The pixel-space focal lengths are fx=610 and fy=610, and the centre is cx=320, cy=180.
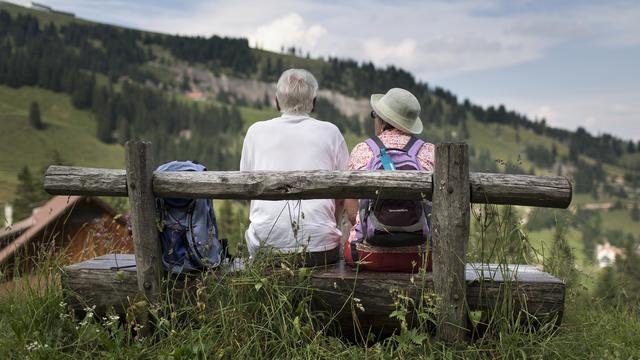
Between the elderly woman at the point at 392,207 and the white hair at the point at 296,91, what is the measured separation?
548 millimetres

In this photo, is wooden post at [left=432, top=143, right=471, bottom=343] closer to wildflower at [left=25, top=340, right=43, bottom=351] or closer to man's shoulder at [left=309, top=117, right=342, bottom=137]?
man's shoulder at [left=309, top=117, right=342, bottom=137]

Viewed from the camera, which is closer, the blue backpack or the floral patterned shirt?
the blue backpack

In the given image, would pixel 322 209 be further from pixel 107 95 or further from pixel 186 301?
pixel 107 95

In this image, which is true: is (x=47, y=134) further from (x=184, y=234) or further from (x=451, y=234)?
(x=451, y=234)

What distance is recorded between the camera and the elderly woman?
433 centimetres

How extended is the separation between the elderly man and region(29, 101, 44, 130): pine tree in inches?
6723

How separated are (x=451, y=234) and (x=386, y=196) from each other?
1.64ft

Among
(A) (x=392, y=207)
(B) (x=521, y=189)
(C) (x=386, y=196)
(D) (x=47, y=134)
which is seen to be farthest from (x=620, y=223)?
(C) (x=386, y=196)

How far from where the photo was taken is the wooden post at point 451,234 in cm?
401

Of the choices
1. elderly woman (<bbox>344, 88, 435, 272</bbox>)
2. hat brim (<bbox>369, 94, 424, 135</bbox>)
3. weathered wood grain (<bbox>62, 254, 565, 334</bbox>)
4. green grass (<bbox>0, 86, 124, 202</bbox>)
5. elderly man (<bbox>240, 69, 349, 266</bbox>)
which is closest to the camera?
weathered wood grain (<bbox>62, 254, 565, 334</bbox>)

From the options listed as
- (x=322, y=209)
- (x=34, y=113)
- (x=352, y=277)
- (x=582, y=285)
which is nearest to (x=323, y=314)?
(x=352, y=277)

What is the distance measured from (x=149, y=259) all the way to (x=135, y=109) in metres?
176

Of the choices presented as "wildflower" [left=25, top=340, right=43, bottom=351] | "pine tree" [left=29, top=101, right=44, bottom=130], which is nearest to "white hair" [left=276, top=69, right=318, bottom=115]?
"wildflower" [left=25, top=340, right=43, bottom=351]

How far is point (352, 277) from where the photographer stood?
4.31 m
